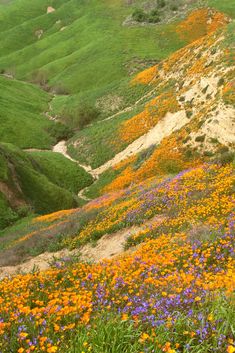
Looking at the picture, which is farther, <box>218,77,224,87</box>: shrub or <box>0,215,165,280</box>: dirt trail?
<box>218,77,224,87</box>: shrub

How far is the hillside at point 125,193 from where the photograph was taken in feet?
22.7

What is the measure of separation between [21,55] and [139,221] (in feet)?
464

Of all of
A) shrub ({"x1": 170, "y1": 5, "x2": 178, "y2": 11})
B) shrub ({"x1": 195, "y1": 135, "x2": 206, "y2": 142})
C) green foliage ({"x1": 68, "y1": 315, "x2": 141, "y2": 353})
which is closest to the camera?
green foliage ({"x1": 68, "y1": 315, "x2": 141, "y2": 353})

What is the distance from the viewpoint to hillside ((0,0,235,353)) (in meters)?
6.92

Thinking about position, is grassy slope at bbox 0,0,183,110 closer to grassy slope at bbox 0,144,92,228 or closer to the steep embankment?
the steep embankment

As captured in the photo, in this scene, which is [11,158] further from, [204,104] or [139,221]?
[139,221]

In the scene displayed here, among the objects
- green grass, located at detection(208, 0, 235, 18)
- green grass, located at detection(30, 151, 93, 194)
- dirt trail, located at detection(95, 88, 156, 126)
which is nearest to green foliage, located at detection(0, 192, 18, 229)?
green grass, located at detection(30, 151, 93, 194)

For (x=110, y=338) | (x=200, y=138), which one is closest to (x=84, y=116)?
(x=200, y=138)

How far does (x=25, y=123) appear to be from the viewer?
73.2 meters

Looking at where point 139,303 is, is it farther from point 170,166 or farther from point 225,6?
point 225,6

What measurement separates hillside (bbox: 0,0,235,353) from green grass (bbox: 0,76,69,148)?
334 mm

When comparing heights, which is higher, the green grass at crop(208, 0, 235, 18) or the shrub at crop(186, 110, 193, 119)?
the green grass at crop(208, 0, 235, 18)

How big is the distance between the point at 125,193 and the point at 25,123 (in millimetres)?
49466

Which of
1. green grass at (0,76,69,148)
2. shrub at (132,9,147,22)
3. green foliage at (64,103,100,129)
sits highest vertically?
Answer: shrub at (132,9,147,22)
